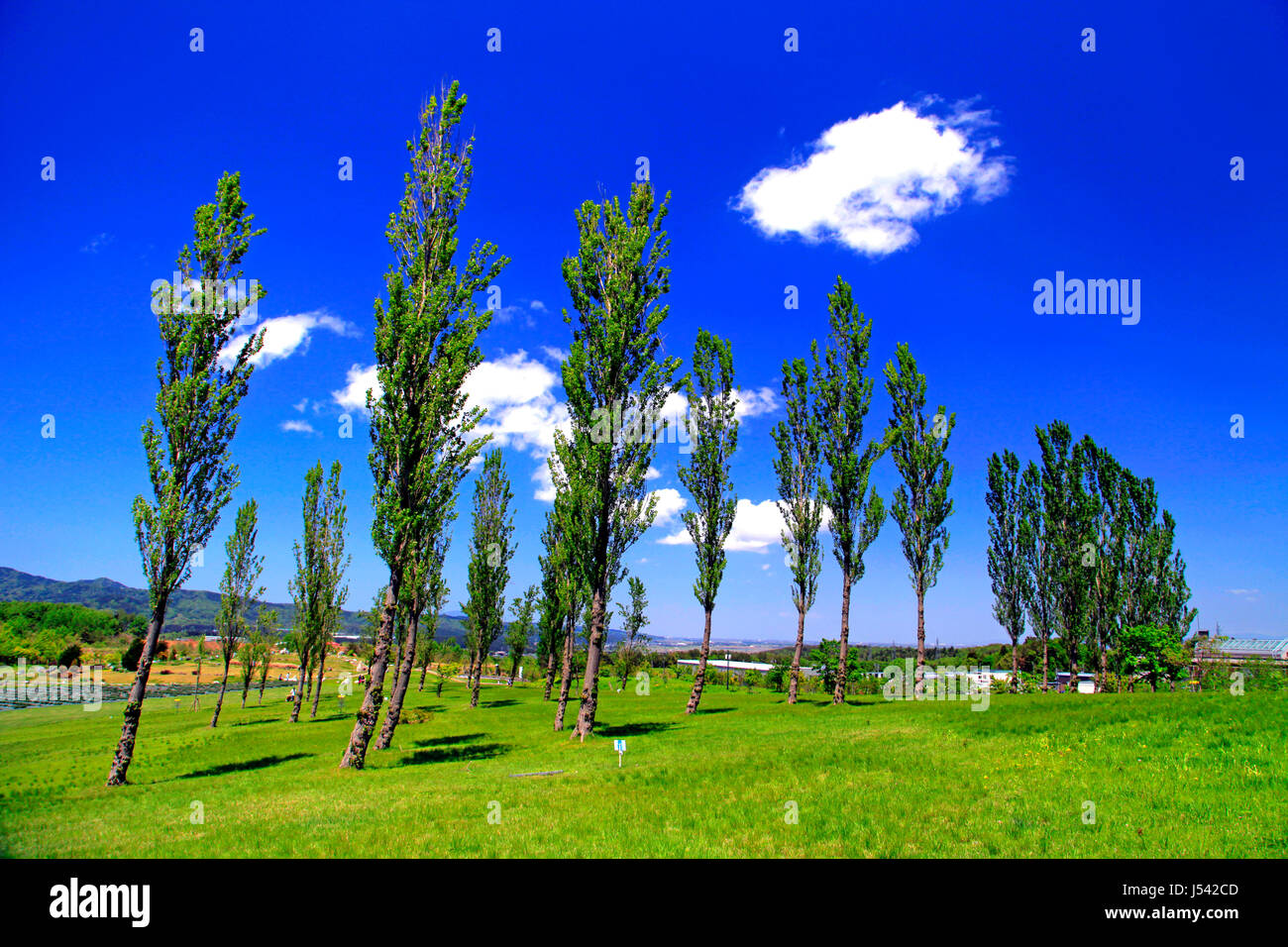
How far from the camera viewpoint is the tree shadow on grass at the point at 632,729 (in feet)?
83.8

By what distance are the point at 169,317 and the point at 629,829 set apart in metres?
23.1

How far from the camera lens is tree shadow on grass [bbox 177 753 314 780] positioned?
69.6 feet

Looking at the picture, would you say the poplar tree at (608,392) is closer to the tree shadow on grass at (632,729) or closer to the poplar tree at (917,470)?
the tree shadow on grass at (632,729)

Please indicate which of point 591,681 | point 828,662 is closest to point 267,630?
point 591,681

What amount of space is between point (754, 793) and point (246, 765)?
21.4 metres

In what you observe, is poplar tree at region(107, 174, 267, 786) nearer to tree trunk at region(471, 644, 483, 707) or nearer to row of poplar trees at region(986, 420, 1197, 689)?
tree trunk at region(471, 644, 483, 707)

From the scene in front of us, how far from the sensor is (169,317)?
819 inches

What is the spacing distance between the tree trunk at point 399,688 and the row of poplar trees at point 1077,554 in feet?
146

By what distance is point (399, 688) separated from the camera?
2933 cm

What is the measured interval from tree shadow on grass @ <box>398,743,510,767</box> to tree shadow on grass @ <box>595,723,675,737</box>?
14.7 feet

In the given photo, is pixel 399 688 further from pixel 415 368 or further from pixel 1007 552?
pixel 1007 552

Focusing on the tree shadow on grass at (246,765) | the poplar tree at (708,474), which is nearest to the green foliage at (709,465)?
the poplar tree at (708,474)
